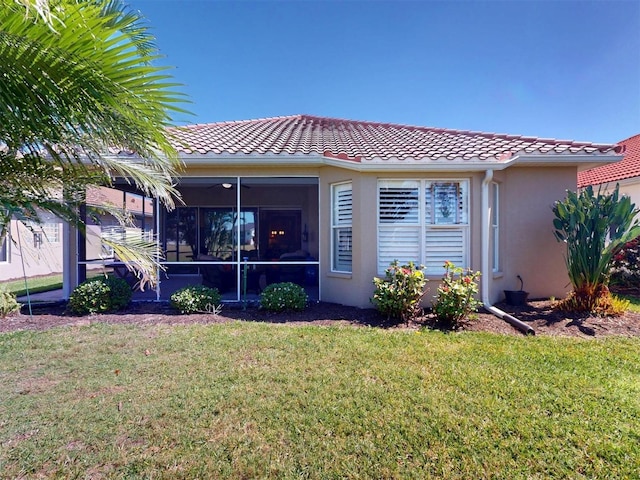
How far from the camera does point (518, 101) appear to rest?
1099 cm

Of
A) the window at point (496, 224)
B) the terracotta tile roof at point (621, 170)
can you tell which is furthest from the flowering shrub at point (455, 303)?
the terracotta tile roof at point (621, 170)

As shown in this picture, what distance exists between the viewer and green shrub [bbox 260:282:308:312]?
6.73m

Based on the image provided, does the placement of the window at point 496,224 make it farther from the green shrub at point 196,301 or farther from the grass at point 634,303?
the green shrub at point 196,301

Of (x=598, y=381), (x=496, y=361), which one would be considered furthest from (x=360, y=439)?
(x=598, y=381)

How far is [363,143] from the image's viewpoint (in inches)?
354

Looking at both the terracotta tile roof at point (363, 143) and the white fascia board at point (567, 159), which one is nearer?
the terracotta tile roof at point (363, 143)

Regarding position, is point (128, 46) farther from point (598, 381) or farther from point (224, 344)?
point (598, 381)

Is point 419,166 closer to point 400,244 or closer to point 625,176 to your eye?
point 400,244

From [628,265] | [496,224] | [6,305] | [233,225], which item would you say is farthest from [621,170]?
[6,305]

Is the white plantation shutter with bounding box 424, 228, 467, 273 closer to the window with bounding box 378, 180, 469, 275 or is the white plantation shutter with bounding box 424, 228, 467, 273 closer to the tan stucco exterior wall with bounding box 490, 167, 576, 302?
the window with bounding box 378, 180, 469, 275

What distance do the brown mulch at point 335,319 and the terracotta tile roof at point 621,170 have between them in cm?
913

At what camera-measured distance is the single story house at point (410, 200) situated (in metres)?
7.01

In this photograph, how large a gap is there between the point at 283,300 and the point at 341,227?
2294mm

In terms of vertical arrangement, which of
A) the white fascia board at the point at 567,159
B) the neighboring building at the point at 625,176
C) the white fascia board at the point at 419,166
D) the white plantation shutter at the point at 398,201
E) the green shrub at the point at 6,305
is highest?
the neighboring building at the point at 625,176
